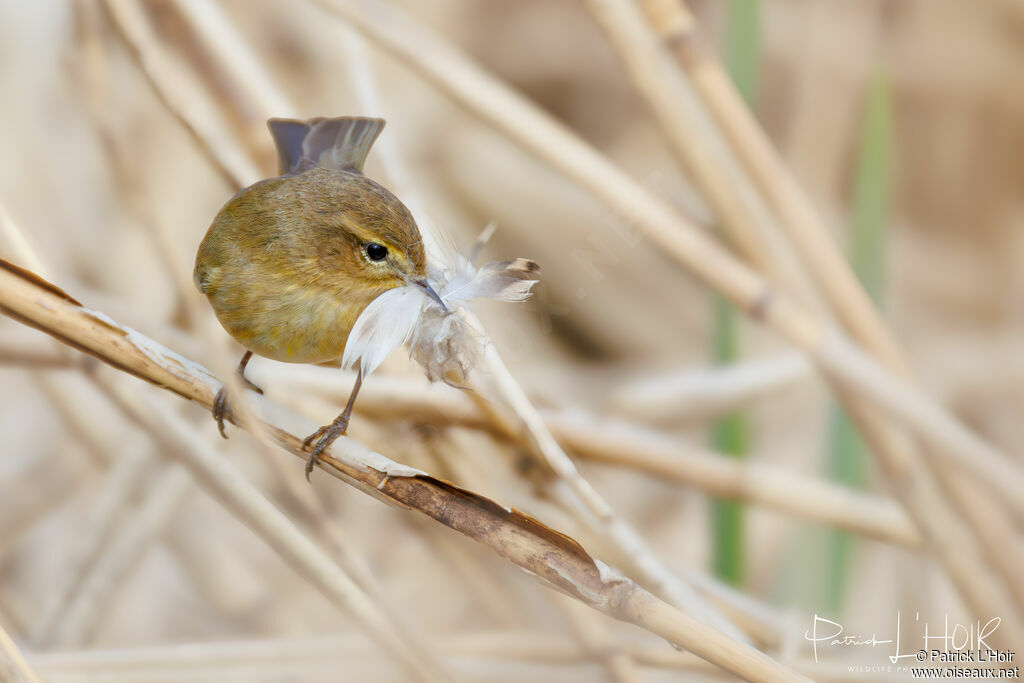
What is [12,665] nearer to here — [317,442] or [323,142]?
[317,442]

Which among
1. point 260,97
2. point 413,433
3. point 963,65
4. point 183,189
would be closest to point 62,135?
point 183,189

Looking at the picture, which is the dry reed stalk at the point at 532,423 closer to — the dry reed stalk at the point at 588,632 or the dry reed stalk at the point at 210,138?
the dry reed stalk at the point at 210,138

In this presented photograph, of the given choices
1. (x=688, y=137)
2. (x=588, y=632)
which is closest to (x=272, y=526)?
(x=588, y=632)

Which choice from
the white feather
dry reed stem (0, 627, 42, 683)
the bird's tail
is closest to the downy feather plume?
the white feather

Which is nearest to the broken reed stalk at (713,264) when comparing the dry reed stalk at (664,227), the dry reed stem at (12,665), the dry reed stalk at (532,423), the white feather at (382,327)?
the dry reed stalk at (664,227)
